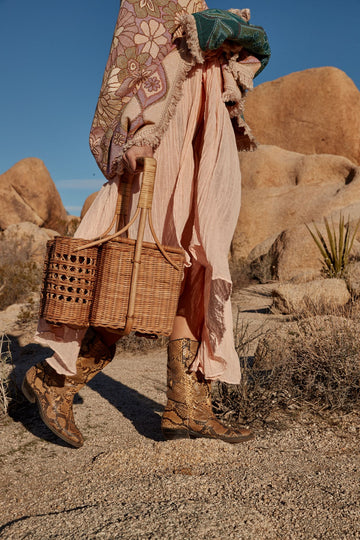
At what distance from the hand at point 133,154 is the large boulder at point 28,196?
665 inches

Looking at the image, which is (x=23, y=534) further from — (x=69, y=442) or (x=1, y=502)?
(x=69, y=442)

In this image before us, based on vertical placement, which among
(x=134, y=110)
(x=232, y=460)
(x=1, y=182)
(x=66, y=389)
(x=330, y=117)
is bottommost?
(x=232, y=460)

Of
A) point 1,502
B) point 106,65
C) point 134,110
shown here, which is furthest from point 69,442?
point 106,65

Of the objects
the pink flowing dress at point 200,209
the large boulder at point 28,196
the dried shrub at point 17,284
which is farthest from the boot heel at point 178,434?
the large boulder at point 28,196

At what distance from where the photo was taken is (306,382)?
323cm

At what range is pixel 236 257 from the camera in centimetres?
1234

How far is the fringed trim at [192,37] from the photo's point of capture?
241 centimetres

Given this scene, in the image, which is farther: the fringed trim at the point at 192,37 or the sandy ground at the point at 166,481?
the fringed trim at the point at 192,37

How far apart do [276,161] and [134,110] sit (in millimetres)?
12255

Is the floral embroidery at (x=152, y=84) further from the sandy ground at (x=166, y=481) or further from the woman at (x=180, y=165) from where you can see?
the sandy ground at (x=166, y=481)

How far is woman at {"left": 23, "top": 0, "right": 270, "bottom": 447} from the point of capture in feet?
8.07

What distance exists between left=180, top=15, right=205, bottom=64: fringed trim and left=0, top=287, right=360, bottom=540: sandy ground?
182cm

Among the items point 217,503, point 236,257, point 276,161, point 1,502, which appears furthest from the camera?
point 276,161

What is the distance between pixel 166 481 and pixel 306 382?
5.13ft
